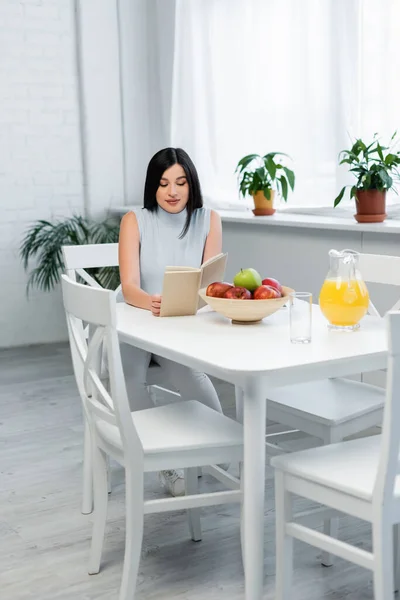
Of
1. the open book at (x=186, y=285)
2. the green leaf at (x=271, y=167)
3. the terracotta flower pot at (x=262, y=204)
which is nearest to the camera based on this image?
the open book at (x=186, y=285)

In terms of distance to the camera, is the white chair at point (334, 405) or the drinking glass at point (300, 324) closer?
the drinking glass at point (300, 324)

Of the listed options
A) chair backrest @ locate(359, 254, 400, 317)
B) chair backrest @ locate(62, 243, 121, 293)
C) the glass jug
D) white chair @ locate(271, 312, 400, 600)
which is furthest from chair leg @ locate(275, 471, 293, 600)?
chair backrest @ locate(62, 243, 121, 293)

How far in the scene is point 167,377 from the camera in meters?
2.78

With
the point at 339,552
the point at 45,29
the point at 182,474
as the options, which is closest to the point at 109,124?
the point at 45,29

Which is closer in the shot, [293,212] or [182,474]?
[182,474]

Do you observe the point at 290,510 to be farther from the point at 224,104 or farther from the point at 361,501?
the point at 224,104

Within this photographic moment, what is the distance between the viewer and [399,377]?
160 cm

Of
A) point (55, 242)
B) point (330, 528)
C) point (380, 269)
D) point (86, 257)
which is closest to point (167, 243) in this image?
point (86, 257)

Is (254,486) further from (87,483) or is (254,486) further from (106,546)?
(87,483)

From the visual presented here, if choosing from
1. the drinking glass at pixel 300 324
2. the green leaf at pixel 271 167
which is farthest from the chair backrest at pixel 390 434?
the green leaf at pixel 271 167

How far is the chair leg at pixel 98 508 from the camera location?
2.23 m

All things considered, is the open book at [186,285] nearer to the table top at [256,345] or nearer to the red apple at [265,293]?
the table top at [256,345]

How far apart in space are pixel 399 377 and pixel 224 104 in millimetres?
3349

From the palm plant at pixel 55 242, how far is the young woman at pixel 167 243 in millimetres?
2067
